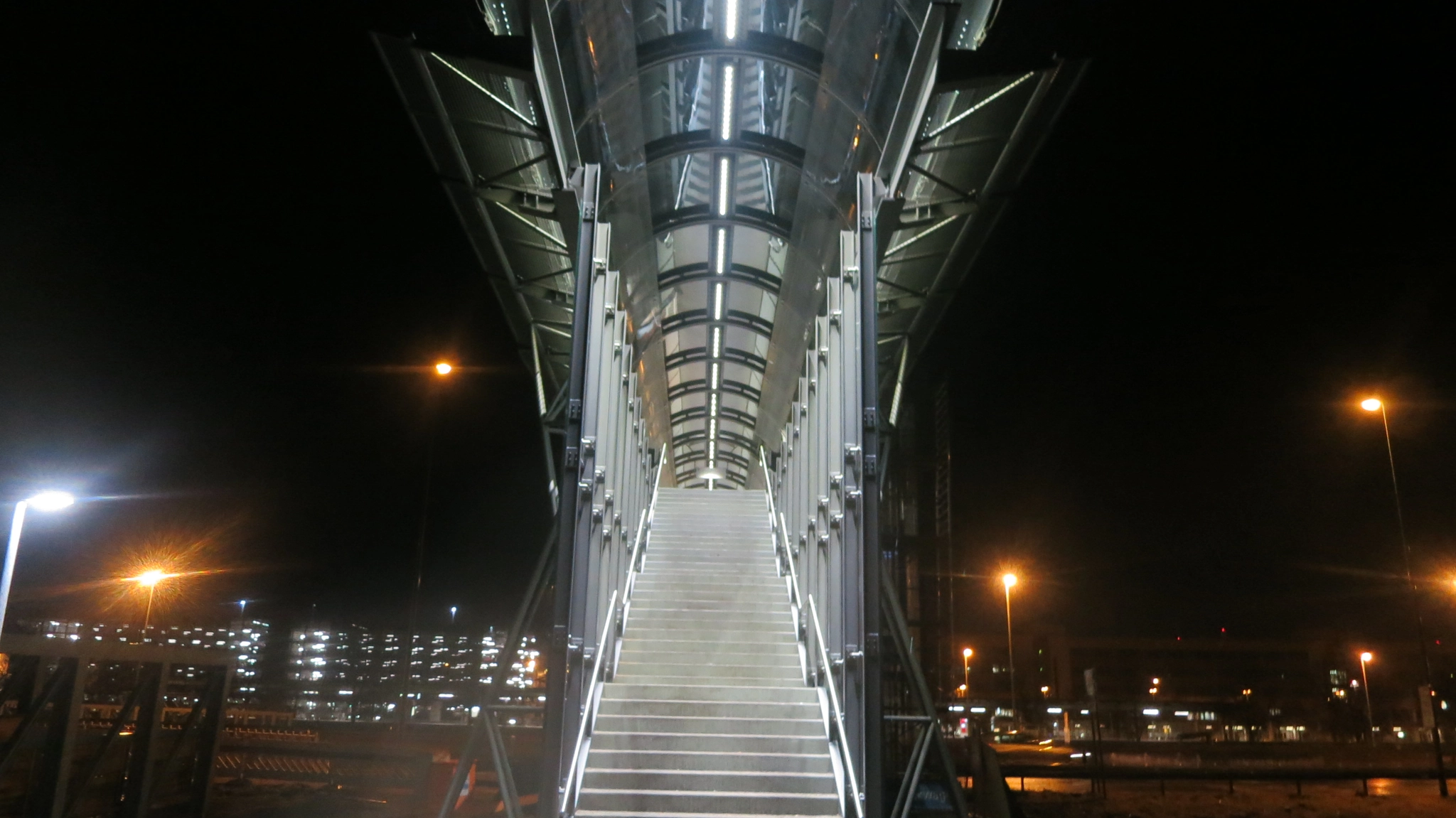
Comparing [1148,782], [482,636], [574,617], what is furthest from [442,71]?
[482,636]

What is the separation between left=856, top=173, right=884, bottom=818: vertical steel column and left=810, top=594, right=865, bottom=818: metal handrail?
0.28 feet

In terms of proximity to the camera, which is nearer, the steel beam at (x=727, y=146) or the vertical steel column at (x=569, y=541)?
the vertical steel column at (x=569, y=541)

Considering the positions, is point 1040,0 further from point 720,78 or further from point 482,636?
point 482,636

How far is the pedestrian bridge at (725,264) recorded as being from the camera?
26.0 ft

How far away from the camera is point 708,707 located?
358 inches

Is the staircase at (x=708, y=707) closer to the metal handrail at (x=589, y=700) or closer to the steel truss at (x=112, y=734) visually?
the metal handrail at (x=589, y=700)

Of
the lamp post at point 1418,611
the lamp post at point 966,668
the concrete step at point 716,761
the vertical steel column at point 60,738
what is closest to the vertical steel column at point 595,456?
the concrete step at point 716,761

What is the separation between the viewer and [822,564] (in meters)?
9.79

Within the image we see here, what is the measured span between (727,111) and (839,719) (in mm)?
5448

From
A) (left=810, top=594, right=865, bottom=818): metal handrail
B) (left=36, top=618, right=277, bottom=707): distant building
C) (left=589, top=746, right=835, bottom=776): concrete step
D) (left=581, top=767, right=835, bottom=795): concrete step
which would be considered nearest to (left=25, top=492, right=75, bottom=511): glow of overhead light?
(left=36, top=618, right=277, bottom=707): distant building

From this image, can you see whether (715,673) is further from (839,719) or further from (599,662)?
(839,719)

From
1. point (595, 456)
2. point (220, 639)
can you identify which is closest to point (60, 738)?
point (595, 456)

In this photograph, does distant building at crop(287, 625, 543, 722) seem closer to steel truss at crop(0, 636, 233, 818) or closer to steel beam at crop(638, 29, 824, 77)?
steel truss at crop(0, 636, 233, 818)

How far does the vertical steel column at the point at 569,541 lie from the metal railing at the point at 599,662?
77mm
